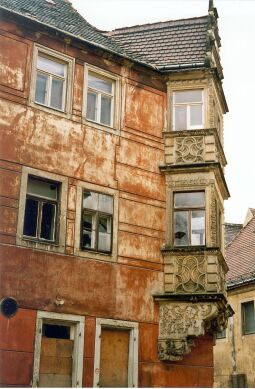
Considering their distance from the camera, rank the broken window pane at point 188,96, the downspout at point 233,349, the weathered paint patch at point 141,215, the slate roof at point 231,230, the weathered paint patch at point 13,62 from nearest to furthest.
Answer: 1. the weathered paint patch at point 13,62
2. the weathered paint patch at point 141,215
3. the broken window pane at point 188,96
4. the downspout at point 233,349
5. the slate roof at point 231,230

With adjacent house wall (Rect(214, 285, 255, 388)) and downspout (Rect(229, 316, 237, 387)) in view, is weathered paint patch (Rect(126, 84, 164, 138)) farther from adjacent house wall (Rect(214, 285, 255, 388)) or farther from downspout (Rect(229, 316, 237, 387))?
downspout (Rect(229, 316, 237, 387))

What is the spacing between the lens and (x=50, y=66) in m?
16.8

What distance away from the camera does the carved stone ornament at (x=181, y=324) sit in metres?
16.1

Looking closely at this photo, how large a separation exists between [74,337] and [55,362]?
2.63 feet

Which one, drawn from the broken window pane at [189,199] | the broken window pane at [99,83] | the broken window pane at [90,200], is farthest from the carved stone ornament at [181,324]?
the broken window pane at [99,83]

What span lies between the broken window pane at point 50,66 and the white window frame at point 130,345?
22.3 feet

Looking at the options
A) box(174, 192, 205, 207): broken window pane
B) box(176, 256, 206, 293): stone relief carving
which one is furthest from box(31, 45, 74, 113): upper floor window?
box(176, 256, 206, 293): stone relief carving

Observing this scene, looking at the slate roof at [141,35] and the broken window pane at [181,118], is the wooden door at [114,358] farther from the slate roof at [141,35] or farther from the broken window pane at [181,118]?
the slate roof at [141,35]

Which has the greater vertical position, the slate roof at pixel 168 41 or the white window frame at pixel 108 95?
the slate roof at pixel 168 41

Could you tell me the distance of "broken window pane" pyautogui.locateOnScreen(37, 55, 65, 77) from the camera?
1662 centimetres

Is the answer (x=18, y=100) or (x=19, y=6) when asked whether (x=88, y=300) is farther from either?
(x=19, y=6)

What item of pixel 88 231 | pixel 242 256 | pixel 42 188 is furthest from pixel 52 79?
pixel 242 256

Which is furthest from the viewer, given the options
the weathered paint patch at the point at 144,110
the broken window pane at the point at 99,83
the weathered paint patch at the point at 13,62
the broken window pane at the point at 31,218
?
the weathered paint patch at the point at 144,110

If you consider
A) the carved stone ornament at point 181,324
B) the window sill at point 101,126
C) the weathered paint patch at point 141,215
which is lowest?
the carved stone ornament at point 181,324
